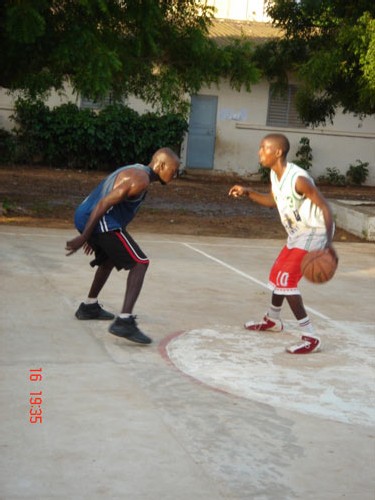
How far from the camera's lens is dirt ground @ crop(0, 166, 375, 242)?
15.7 m

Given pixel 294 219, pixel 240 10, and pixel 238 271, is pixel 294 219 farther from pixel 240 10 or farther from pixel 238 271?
pixel 240 10

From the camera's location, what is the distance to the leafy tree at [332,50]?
50.0ft

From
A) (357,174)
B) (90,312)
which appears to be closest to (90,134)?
(357,174)

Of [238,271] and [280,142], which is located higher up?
[280,142]

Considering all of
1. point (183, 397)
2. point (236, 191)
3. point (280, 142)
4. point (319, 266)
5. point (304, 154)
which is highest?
point (280, 142)

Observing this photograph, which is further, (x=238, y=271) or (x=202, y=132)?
(x=202, y=132)

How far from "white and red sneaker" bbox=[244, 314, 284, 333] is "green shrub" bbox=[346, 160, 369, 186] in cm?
2226

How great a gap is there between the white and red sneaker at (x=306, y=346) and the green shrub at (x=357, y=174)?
22.9 metres

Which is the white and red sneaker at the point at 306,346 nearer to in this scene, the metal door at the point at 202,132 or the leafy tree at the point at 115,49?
the leafy tree at the point at 115,49

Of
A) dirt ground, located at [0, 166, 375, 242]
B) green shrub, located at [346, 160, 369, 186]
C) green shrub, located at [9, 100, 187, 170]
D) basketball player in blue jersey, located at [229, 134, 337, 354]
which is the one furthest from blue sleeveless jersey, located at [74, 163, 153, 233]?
green shrub, located at [346, 160, 369, 186]

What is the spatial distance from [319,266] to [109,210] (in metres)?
1.70

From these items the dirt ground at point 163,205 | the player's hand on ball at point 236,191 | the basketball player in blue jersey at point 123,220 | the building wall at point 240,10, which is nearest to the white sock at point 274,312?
the player's hand on ball at point 236,191

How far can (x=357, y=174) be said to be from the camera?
96.6 ft

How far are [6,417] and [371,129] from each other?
86.0ft
